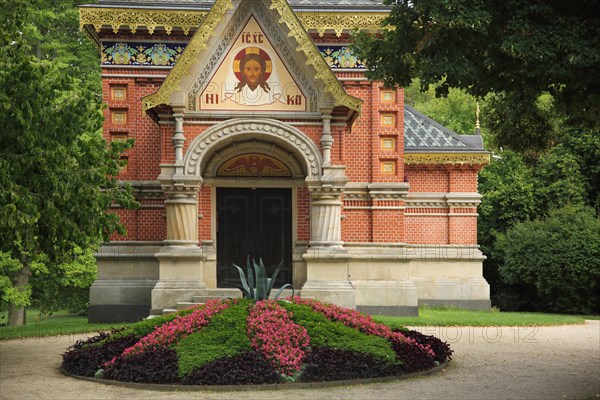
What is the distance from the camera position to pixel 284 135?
1981cm

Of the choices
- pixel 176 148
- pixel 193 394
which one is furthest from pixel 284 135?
pixel 193 394

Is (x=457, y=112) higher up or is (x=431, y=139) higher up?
(x=457, y=112)

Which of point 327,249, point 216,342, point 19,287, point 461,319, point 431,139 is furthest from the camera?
point 19,287

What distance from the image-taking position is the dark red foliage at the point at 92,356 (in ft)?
42.5

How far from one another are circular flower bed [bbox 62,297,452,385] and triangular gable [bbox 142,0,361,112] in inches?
260

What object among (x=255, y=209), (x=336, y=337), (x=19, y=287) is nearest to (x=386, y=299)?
(x=255, y=209)

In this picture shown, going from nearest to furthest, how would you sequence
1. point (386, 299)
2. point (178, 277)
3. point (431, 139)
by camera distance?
1. point (178, 277)
2. point (386, 299)
3. point (431, 139)

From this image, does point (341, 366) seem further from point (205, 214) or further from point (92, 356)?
point (205, 214)

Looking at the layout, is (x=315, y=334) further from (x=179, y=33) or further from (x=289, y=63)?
→ (x=179, y=33)

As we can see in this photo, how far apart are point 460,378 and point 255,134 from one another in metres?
9.01

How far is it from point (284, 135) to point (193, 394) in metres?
9.43

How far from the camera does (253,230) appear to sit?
2158cm

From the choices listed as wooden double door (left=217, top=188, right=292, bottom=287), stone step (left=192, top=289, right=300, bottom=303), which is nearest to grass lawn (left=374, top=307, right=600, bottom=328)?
stone step (left=192, top=289, right=300, bottom=303)

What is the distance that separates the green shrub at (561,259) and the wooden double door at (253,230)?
35.3 feet
